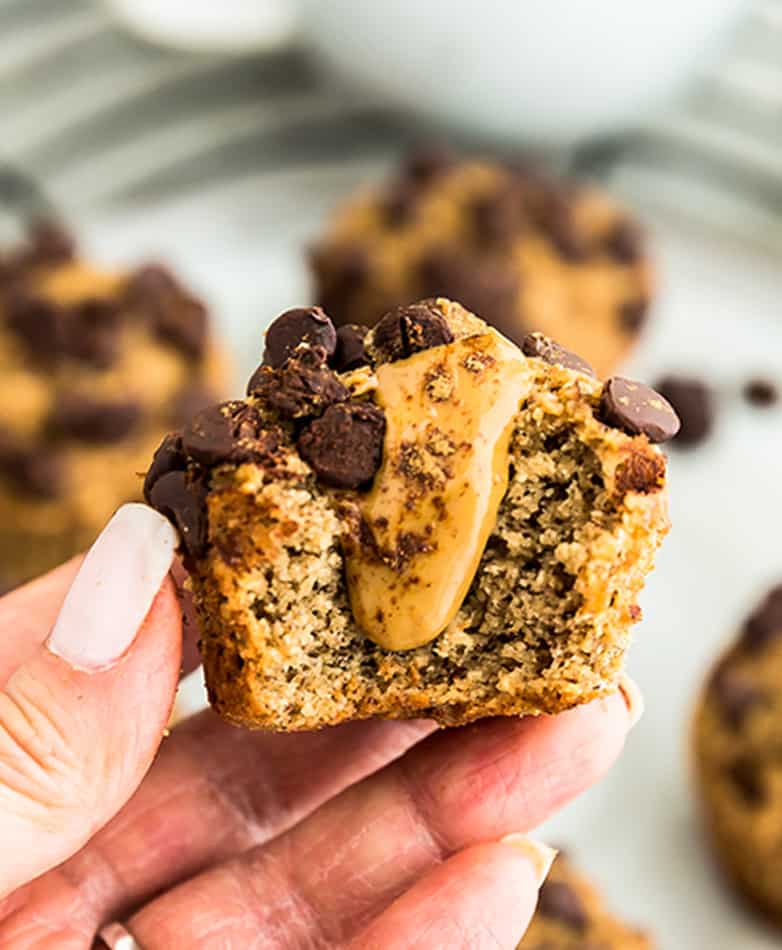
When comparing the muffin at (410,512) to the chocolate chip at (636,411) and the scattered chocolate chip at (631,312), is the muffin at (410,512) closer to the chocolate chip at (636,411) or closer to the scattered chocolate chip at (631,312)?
the chocolate chip at (636,411)

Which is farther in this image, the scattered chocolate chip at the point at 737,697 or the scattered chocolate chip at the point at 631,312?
the scattered chocolate chip at the point at 631,312

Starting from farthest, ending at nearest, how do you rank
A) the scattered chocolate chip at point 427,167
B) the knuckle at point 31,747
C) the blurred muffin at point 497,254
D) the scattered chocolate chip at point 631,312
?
1. the scattered chocolate chip at point 427,167
2. the scattered chocolate chip at point 631,312
3. the blurred muffin at point 497,254
4. the knuckle at point 31,747

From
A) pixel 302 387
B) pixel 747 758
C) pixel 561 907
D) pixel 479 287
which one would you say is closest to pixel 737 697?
pixel 747 758

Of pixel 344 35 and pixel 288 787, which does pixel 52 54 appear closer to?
pixel 344 35

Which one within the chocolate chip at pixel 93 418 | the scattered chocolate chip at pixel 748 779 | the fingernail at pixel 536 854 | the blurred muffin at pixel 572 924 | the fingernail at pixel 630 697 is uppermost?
the fingernail at pixel 630 697

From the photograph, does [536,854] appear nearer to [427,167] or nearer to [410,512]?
[410,512]

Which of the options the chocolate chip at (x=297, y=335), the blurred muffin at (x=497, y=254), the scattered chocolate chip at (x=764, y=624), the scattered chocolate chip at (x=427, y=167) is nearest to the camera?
the chocolate chip at (x=297, y=335)

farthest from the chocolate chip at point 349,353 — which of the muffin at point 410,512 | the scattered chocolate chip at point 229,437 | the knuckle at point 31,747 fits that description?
the knuckle at point 31,747
